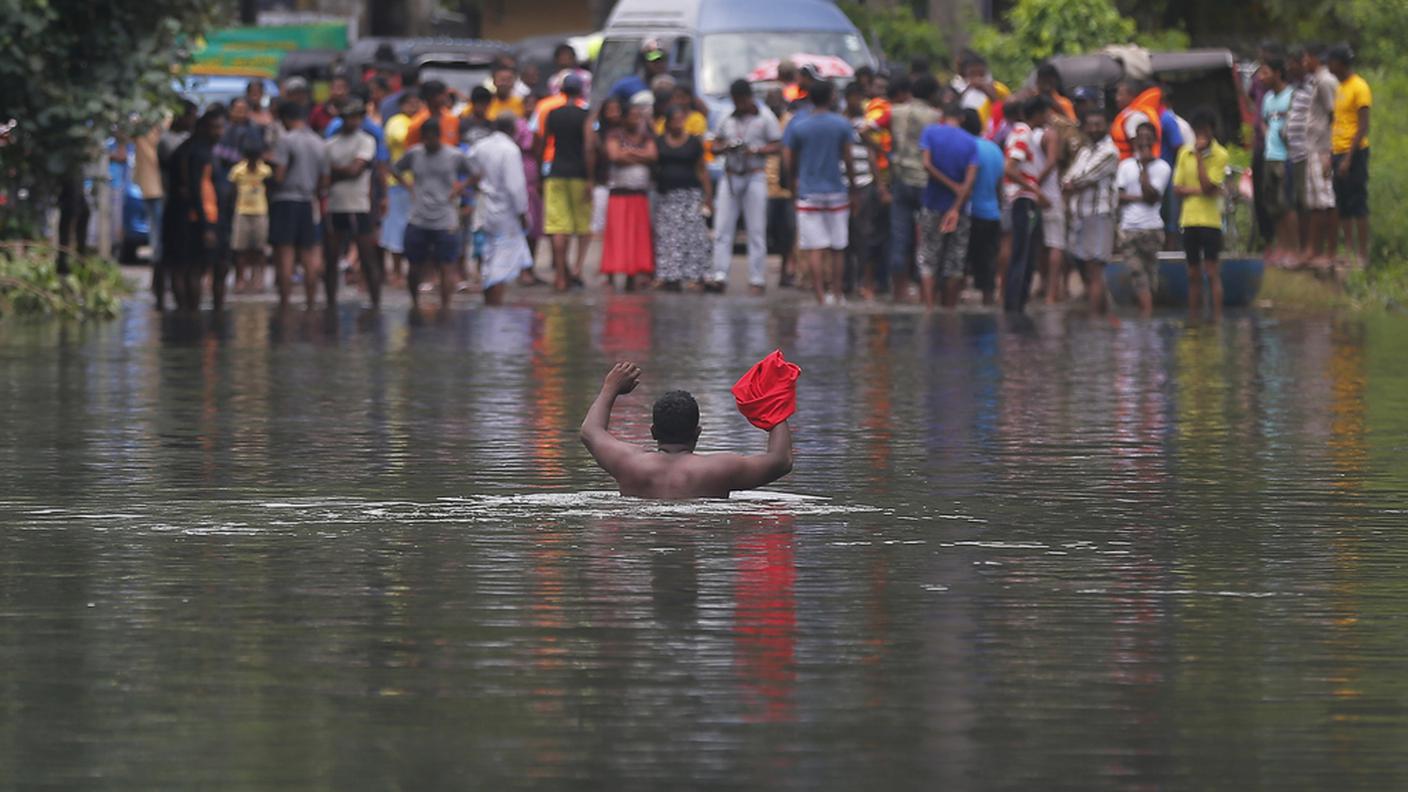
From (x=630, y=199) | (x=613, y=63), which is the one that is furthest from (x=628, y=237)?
(x=613, y=63)

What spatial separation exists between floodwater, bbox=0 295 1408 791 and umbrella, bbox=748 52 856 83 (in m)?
13.7

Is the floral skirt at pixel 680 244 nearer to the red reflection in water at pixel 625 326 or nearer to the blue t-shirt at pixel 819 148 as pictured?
the red reflection in water at pixel 625 326

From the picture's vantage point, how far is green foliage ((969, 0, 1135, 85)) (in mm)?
34469

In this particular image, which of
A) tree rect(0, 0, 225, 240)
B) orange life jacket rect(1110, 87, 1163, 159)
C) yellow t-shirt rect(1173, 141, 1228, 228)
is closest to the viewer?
tree rect(0, 0, 225, 240)

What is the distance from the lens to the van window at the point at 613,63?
33.6m

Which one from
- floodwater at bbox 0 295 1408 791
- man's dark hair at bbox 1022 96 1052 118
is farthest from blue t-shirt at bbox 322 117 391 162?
floodwater at bbox 0 295 1408 791

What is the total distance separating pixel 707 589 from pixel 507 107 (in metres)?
19.7

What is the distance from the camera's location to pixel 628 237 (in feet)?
90.9

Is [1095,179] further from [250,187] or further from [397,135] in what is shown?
[250,187]

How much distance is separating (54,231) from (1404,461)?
18.8m

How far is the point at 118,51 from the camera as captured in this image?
24344 millimetres

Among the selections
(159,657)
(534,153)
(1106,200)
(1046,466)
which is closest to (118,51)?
(534,153)

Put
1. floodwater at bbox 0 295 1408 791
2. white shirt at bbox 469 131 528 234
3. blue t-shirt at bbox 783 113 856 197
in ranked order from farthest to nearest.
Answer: white shirt at bbox 469 131 528 234
blue t-shirt at bbox 783 113 856 197
floodwater at bbox 0 295 1408 791

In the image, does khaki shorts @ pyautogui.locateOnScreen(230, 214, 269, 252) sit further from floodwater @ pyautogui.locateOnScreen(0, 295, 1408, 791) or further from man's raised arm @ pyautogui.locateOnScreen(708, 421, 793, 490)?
man's raised arm @ pyautogui.locateOnScreen(708, 421, 793, 490)
